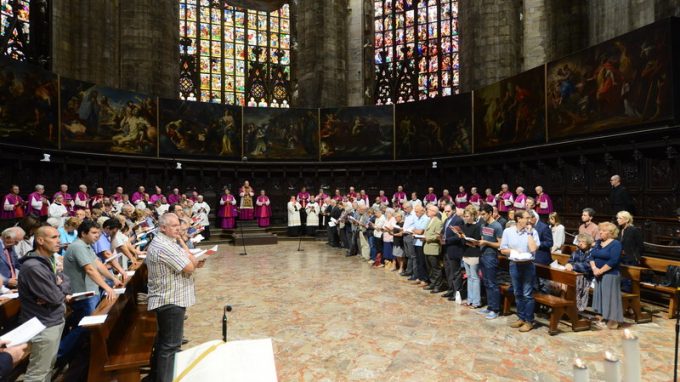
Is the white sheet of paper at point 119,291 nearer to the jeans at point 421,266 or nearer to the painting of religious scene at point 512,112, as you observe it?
the jeans at point 421,266

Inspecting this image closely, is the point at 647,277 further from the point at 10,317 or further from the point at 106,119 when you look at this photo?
the point at 106,119

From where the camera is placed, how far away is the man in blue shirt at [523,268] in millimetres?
6484

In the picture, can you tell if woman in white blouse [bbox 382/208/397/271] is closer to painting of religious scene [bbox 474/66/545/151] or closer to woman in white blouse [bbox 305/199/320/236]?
painting of religious scene [bbox 474/66/545/151]

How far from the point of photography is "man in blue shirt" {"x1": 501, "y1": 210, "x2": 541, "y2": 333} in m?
6.48

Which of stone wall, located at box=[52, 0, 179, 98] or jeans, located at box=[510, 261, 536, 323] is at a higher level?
stone wall, located at box=[52, 0, 179, 98]

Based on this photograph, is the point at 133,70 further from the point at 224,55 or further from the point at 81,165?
the point at 224,55

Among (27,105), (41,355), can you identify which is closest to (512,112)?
(41,355)

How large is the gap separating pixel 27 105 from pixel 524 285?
16.0 m

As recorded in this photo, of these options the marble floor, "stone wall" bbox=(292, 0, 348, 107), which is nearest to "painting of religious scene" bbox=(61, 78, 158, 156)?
"stone wall" bbox=(292, 0, 348, 107)

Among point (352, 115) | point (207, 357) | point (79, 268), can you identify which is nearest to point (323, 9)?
point (352, 115)

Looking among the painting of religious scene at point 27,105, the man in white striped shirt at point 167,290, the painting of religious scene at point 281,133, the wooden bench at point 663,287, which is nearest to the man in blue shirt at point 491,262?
the wooden bench at point 663,287

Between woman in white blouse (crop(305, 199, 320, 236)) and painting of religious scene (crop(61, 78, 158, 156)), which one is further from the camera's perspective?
woman in white blouse (crop(305, 199, 320, 236))

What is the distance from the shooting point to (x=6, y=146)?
13.7 m

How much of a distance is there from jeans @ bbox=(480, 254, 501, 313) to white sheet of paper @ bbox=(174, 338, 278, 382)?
20.0 feet
